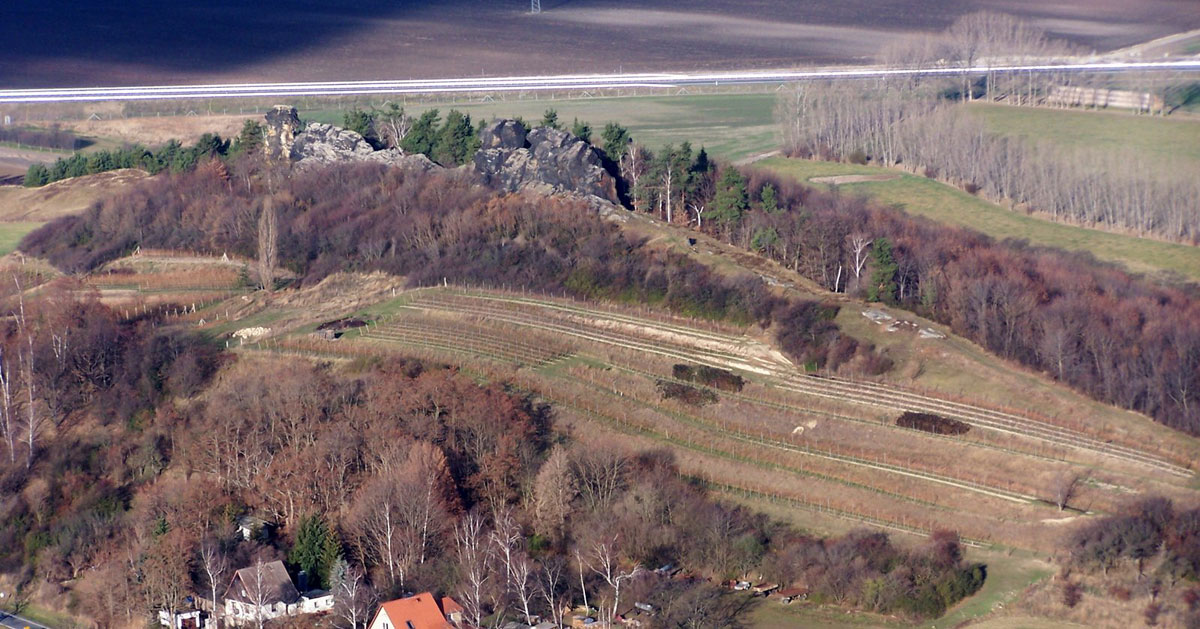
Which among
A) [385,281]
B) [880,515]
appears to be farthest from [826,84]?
[880,515]

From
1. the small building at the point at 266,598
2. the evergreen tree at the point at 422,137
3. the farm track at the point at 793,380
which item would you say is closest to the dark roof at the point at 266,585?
the small building at the point at 266,598

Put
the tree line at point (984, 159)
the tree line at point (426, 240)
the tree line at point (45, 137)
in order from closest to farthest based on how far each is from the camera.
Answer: the tree line at point (426, 240) → the tree line at point (984, 159) → the tree line at point (45, 137)

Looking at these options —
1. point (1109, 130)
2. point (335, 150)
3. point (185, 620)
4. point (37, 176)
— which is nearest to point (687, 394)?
point (185, 620)

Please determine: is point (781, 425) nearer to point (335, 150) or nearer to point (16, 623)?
point (16, 623)

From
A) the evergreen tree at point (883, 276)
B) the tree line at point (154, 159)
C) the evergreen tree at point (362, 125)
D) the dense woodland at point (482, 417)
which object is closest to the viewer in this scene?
the dense woodland at point (482, 417)

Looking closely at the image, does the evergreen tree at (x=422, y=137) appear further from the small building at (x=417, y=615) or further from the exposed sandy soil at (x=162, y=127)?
the small building at (x=417, y=615)

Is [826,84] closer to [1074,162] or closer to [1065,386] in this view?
[1074,162]
